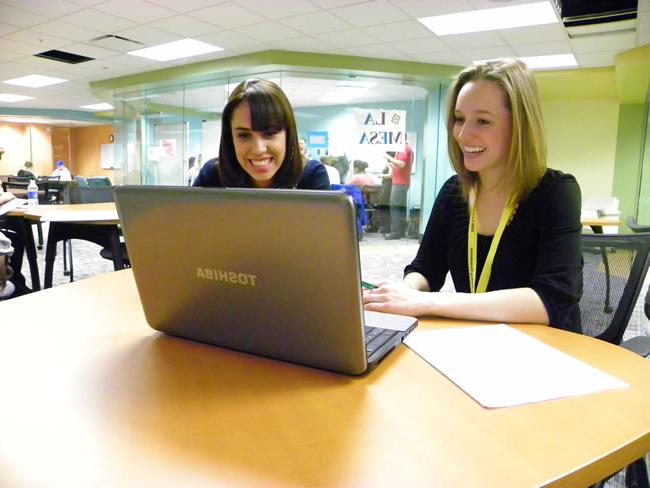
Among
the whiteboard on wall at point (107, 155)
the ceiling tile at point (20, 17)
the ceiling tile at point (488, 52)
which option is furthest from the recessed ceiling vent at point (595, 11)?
the whiteboard on wall at point (107, 155)

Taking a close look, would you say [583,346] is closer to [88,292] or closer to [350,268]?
[350,268]

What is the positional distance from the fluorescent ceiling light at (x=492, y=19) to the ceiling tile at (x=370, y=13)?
332mm

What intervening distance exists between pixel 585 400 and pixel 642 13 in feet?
17.2

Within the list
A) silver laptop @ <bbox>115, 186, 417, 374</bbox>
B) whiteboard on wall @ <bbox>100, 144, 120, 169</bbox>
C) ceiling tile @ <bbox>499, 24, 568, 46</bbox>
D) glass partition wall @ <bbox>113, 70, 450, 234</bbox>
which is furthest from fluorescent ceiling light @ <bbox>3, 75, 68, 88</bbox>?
silver laptop @ <bbox>115, 186, 417, 374</bbox>

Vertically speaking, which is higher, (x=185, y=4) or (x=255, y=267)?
(x=185, y=4)

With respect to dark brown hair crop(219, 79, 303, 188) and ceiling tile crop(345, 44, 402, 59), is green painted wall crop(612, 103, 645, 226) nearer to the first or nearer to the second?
ceiling tile crop(345, 44, 402, 59)

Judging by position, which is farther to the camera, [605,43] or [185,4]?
[605,43]

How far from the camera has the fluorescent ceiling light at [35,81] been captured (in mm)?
8258

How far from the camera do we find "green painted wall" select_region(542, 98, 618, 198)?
841 cm

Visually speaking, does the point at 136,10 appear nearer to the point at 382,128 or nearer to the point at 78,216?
the point at 78,216

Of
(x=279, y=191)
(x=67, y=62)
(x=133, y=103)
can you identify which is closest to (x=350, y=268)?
(x=279, y=191)

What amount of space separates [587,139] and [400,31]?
198 inches

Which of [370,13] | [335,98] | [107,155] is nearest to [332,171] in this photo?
[335,98]

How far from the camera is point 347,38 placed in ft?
18.4
